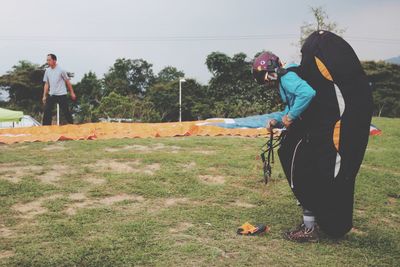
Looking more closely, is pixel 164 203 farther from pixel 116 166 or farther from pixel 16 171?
pixel 16 171

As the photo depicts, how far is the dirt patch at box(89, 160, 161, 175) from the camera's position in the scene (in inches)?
259

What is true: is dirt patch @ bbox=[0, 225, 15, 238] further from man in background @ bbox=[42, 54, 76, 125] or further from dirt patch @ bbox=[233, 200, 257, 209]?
man in background @ bbox=[42, 54, 76, 125]

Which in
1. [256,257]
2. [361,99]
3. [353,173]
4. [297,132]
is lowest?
[256,257]

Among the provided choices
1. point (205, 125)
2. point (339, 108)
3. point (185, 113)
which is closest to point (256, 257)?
point (339, 108)

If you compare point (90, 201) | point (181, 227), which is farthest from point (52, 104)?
point (181, 227)

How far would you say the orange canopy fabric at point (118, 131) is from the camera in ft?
33.4

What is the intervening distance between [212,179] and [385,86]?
3619cm

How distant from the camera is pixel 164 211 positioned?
187 inches

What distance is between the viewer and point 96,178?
610 centimetres

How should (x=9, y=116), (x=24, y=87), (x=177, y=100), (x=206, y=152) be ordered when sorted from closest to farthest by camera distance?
1. (x=206, y=152)
2. (x=9, y=116)
3. (x=24, y=87)
4. (x=177, y=100)

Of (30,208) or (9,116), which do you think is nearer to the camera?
(30,208)

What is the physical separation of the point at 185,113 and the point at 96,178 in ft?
124

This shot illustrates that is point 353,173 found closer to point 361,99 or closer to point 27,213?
point 361,99

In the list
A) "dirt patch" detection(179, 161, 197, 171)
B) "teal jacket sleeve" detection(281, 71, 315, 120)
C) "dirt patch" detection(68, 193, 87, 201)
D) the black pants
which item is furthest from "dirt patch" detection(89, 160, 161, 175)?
the black pants
